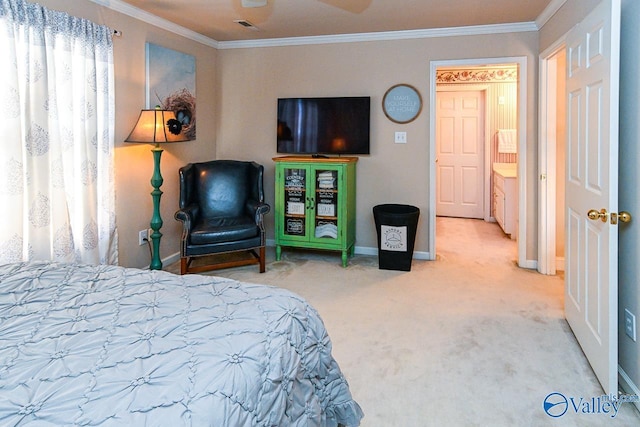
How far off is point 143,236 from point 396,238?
2.41m

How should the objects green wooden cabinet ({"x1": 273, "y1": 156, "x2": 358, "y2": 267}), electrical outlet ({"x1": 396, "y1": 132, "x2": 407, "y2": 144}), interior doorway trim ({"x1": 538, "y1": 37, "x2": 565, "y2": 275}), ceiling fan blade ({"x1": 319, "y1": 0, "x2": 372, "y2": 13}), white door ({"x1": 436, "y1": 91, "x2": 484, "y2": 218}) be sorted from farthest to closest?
white door ({"x1": 436, "y1": 91, "x2": 484, "y2": 218}) → electrical outlet ({"x1": 396, "y1": 132, "x2": 407, "y2": 144}) → green wooden cabinet ({"x1": 273, "y1": 156, "x2": 358, "y2": 267}) → interior doorway trim ({"x1": 538, "y1": 37, "x2": 565, "y2": 275}) → ceiling fan blade ({"x1": 319, "y1": 0, "x2": 372, "y2": 13})

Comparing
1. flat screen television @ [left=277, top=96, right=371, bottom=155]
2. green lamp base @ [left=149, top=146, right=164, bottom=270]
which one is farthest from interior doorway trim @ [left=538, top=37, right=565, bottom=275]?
green lamp base @ [left=149, top=146, right=164, bottom=270]

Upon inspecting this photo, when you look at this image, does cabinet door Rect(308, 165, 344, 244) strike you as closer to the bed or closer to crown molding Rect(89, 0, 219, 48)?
crown molding Rect(89, 0, 219, 48)

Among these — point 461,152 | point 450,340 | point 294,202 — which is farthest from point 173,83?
point 461,152

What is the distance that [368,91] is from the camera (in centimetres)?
462

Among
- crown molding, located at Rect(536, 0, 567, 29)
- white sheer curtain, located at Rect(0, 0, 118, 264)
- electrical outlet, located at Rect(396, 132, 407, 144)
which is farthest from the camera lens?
electrical outlet, located at Rect(396, 132, 407, 144)

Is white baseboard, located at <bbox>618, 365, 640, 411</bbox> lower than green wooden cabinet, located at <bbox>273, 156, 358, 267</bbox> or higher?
lower

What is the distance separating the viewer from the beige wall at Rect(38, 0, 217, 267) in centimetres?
352

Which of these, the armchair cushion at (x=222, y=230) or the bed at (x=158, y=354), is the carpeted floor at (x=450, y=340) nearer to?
the armchair cushion at (x=222, y=230)

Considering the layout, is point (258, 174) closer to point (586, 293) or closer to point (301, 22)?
point (301, 22)

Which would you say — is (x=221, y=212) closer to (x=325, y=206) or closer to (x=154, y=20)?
(x=325, y=206)

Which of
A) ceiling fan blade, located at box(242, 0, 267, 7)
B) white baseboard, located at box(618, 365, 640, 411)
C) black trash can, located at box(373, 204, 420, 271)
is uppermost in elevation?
ceiling fan blade, located at box(242, 0, 267, 7)

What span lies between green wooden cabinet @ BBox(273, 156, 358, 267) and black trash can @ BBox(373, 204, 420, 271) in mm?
380

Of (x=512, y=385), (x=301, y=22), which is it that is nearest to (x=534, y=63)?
(x=301, y=22)
